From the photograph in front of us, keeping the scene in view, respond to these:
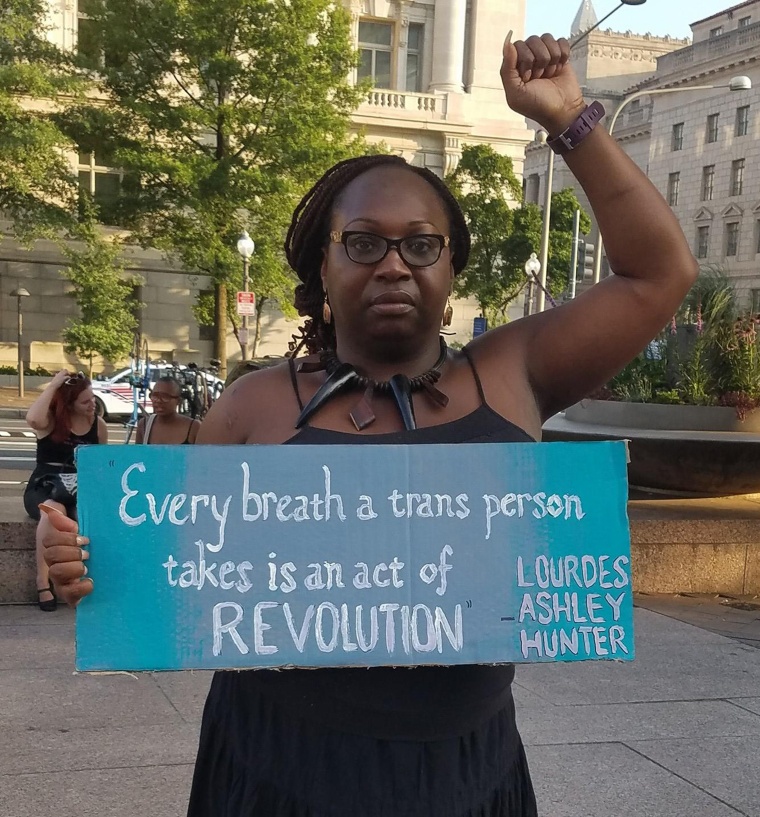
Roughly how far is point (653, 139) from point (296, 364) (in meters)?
64.1

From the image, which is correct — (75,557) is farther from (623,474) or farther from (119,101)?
(119,101)

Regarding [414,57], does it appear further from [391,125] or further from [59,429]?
[59,429]

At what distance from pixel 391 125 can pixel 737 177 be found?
29.0m

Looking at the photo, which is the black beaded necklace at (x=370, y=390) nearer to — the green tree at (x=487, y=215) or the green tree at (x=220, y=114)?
the green tree at (x=220, y=114)

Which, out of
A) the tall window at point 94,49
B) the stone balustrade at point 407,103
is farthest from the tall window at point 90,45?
the stone balustrade at point 407,103

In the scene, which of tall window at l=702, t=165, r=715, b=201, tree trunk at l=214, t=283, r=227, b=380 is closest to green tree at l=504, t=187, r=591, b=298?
tree trunk at l=214, t=283, r=227, b=380

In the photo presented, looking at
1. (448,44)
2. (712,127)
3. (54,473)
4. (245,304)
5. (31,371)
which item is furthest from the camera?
(712,127)

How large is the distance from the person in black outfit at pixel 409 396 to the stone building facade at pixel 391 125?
28.2m

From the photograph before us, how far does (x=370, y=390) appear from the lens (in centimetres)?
181

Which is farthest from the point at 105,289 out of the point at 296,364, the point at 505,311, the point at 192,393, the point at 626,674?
the point at 296,364

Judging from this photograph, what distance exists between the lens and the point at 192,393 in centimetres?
1645

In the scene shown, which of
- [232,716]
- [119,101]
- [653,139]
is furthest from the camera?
[653,139]

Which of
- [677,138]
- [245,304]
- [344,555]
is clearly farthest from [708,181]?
[344,555]

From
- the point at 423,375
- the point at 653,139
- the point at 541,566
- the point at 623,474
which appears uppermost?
the point at 653,139
